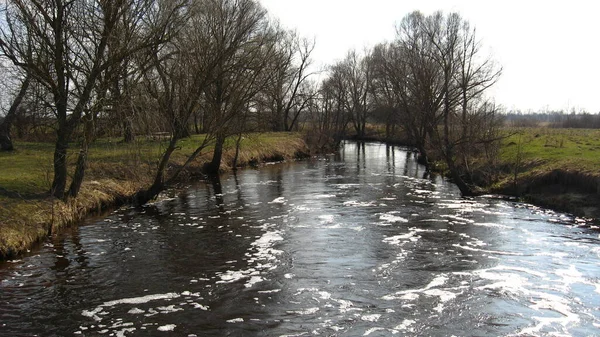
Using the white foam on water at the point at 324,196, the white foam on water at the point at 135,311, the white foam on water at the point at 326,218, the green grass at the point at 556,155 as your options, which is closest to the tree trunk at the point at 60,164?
the white foam on water at the point at 135,311

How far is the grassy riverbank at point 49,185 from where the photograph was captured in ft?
44.2

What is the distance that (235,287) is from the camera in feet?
34.8

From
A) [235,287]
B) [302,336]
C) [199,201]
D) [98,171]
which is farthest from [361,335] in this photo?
[98,171]

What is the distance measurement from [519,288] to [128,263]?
942 centimetres

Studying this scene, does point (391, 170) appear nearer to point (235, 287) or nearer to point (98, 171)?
point (98, 171)

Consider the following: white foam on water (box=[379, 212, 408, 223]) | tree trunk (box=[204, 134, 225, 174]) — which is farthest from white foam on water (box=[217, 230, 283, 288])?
tree trunk (box=[204, 134, 225, 174])

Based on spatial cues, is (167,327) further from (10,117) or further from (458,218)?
(10,117)

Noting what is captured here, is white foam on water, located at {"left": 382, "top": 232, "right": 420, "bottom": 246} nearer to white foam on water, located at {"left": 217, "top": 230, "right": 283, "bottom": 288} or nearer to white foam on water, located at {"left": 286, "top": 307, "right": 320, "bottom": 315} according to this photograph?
white foam on water, located at {"left": 217, "top": 230, "right": 283, "bottom": 288}

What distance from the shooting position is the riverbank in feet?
61.4

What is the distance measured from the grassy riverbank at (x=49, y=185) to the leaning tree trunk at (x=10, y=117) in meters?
0.76

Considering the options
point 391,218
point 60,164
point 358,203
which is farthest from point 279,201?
point 60,164

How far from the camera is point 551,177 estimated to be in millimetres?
21234

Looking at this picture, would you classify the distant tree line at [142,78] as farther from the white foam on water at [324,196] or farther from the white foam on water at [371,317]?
the white foam on water at [371,317]

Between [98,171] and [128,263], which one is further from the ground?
[98,171]
